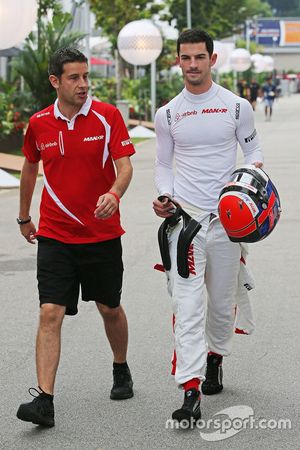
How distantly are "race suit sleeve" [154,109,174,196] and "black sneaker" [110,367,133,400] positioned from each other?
1.00 meters

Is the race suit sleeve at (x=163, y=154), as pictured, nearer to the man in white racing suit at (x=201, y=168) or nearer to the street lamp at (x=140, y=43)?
the man in white racing suit at (x=201, y=168)

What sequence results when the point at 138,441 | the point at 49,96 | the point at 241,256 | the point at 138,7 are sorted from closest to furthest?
the point at 138,441
the point at 241,256
the point at 49,96
the point at 138,7

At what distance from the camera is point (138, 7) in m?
42.3

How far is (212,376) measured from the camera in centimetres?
633

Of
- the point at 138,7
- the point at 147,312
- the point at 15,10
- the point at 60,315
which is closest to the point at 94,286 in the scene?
the point at 60,315

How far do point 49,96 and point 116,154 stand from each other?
19602 mm

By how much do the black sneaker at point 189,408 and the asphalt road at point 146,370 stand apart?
7 cm

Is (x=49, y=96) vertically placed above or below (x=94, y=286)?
below

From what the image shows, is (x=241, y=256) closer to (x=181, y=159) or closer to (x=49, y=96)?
(x=181, y=159)

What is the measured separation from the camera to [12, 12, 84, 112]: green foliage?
82.5 feet

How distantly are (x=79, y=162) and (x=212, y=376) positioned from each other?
4.60 feet

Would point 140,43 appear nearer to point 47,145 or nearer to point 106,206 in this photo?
point 47,145

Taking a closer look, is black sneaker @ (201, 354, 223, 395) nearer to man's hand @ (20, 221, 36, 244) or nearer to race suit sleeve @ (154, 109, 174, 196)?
race suit sleeve @ (154, 109, 174, 196)

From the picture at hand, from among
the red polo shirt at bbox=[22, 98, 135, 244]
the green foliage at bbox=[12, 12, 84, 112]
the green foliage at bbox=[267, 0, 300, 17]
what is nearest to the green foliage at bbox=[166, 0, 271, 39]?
the green foliage at bbox=[12, 12, 84, 112]
